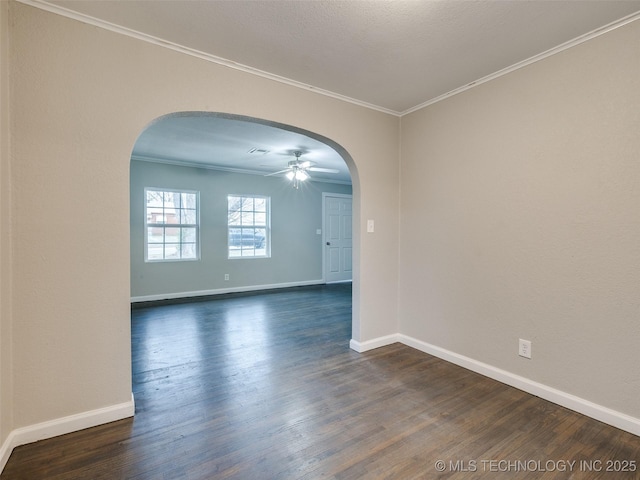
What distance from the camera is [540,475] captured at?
1525 millimetres

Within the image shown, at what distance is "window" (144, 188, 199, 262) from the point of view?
546cm

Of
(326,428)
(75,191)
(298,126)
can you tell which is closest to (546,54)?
(298,126)

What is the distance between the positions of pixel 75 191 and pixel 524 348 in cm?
327

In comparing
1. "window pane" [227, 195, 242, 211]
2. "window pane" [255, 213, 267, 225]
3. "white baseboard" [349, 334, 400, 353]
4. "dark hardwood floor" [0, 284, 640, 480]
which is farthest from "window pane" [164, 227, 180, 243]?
"white baseboard" [349, 334, 400, 353]

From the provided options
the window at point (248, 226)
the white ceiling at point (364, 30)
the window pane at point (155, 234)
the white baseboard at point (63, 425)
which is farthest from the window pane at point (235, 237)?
the white baseboard at point (63, 425)

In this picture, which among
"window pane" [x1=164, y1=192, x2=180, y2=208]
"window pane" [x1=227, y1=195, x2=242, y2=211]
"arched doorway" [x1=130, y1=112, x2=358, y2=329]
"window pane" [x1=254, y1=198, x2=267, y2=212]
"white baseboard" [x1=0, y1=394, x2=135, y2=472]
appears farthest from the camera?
"window pane" [x1=254, y1=198, x2=267, y2=212]

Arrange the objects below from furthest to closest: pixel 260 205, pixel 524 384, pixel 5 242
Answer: pixel 260 205 < pixel 524 384 < pixel 5 242

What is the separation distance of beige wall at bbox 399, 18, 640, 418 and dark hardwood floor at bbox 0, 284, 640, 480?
35 cm

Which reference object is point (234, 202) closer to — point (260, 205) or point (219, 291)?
point (260, 205)

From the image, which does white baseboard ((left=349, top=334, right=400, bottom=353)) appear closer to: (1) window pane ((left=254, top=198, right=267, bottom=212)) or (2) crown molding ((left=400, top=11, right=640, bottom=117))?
(2) crown molding ((left=400, top=11, right=640, bottom=117))

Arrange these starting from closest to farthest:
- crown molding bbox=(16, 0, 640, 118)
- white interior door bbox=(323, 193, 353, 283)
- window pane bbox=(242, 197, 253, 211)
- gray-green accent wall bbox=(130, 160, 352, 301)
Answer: crown molding bbox=(16, 0, 640, 118) → gray-green accent wall bbox=(130, 160, 352, 301) → window pane bbox=(242, 197, 253, 211) → white interior door bbox=(323, 193, 353, 283)

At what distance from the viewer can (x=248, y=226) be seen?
6.43 metres

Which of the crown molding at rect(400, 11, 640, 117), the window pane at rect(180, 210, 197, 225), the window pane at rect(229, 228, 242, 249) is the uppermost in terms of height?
the crown molding at rect(400, 11, 640, 117)

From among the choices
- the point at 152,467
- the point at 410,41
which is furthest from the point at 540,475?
the point at 410,41
